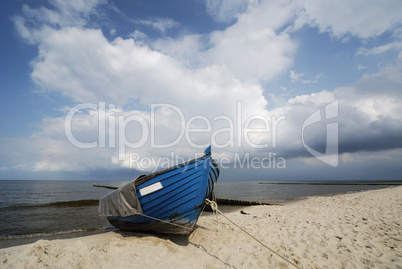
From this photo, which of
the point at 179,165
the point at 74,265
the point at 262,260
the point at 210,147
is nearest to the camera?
the point at 74,265

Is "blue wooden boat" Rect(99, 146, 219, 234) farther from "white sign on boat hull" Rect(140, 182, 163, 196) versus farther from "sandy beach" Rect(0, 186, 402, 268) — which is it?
"sandy beach" Rect(0, 186, 402, 268)

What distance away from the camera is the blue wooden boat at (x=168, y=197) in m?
5.98

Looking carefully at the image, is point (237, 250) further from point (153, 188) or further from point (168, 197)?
point (153, 188)

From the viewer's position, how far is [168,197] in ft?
19.8

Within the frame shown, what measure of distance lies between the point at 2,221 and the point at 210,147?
1692 centimetres

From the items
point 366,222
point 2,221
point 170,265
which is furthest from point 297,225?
point 2,221

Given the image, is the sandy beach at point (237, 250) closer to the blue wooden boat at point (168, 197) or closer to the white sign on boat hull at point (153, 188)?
the blue wooden boat at point (168, 197)

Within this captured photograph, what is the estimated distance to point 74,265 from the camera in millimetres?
4430

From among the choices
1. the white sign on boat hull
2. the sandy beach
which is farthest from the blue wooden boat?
the sandy beach

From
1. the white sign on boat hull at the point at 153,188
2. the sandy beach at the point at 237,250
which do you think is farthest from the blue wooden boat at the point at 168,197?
the sandy beach at the point at 237,250

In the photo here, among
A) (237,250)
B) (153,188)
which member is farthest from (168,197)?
(237,250)

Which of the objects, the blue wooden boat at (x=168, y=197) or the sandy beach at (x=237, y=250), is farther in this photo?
the blue wooden boat at (x=168, y=197)

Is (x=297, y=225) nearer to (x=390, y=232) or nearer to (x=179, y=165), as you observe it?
(x=390, y=232)

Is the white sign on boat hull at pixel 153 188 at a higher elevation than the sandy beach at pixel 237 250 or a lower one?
higher
